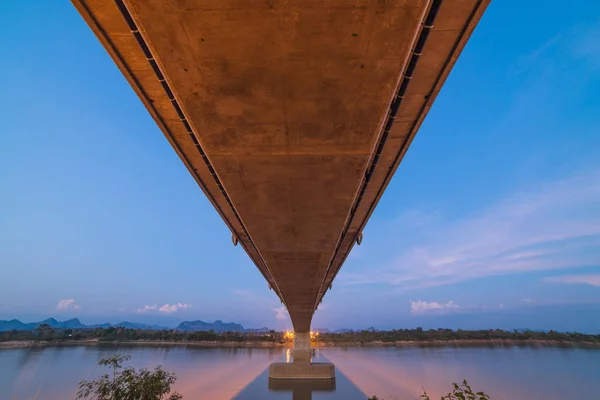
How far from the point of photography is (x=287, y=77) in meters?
5.32

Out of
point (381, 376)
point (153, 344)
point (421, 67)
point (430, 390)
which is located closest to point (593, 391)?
point (430, 390)

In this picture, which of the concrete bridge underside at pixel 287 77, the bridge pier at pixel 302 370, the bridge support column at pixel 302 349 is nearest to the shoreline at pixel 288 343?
the bridge support column at pixel 302 349

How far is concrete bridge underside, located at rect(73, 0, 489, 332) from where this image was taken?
171 inches

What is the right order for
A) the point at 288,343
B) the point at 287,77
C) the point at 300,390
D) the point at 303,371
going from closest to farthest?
the point at 287,77 < the point at 300,390 < the point at 303,371 < the point at 288,343

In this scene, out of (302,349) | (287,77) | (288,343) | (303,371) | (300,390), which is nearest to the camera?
(287,77)

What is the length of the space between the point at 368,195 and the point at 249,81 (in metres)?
5.90

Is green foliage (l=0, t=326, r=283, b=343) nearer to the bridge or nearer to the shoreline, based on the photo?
the shoreline

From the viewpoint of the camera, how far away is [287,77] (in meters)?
5.32

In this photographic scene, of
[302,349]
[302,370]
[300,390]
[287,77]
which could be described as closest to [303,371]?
[302,370]

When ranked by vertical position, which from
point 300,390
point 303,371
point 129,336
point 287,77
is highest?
point 287,77

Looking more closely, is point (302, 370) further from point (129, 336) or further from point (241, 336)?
point (129, 336)

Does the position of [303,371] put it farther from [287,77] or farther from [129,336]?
[129,336]

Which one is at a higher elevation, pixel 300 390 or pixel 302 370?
pixel 302 370

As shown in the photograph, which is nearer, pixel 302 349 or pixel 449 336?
pixel 302 349
